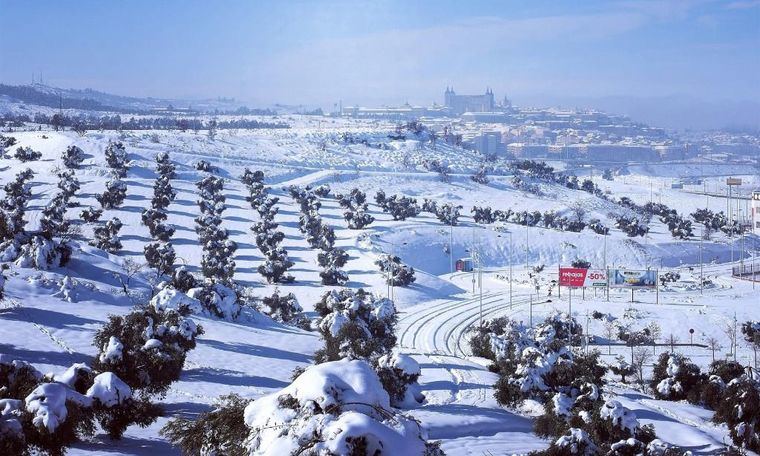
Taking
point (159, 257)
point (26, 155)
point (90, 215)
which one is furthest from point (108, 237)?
point (26, 155)

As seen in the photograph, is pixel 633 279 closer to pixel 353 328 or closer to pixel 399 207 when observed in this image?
pixel 399 207

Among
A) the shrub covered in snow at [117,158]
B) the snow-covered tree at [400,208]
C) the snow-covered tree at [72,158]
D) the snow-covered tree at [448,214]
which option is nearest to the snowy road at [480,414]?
the snow-covered tree at [448,214]

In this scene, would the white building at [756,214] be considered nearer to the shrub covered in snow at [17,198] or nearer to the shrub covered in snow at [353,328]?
the shrub covered in snow at [353,328]

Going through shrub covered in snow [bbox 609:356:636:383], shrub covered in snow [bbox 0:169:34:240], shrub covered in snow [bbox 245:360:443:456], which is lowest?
shrub covered in snow [bbox 609:356:636:383]

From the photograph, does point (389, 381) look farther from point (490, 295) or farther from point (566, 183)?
point (566, 183)

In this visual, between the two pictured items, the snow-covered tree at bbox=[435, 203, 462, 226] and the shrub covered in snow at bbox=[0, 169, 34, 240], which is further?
the snow-covered tree at bbox=[435, 203, 462, 226]

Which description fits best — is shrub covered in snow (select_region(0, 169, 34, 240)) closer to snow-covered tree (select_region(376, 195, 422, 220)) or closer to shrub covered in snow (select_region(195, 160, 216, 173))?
shrub covered in snow (select_region(195, 160, 216, 173))

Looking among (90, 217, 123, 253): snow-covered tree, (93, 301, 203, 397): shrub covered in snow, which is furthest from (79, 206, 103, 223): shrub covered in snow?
(93, 301, 203, 397): shrub covered in snow
